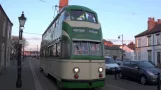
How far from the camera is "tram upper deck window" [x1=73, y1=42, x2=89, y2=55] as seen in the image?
37.6 feet

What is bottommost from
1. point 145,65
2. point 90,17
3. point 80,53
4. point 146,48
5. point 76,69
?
point 145,65

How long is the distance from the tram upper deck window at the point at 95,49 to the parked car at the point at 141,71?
5445 mm

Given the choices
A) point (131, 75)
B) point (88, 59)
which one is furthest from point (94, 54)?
point (131, 75)

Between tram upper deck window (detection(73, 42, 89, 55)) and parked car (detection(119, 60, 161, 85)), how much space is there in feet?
20.0

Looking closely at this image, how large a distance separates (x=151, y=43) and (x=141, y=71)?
31.4 meters

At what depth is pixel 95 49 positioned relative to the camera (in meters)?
11.8

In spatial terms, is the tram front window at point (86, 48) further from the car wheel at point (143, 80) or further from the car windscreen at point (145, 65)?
the car windscreen at point (145, 65)

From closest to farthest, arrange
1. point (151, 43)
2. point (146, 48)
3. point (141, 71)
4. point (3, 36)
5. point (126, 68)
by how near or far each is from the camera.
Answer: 1. point (141, 71)
2. point (126, 68)
3. point (3, 36)
4. point (151, 43)
5. point (146, 48)

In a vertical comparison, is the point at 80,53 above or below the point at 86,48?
below

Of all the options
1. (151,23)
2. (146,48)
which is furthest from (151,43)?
(151,23)

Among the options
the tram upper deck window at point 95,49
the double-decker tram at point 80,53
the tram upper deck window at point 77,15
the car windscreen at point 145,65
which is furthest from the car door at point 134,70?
the tram upper deck window at point 77,15

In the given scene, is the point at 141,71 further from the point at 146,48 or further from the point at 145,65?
the point at 146,48

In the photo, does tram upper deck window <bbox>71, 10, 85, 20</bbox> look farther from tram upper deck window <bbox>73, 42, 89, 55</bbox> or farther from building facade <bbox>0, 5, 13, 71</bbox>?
building facade <bbox>0, 5, 13, 71</bbox>

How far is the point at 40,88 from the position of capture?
13539mm
